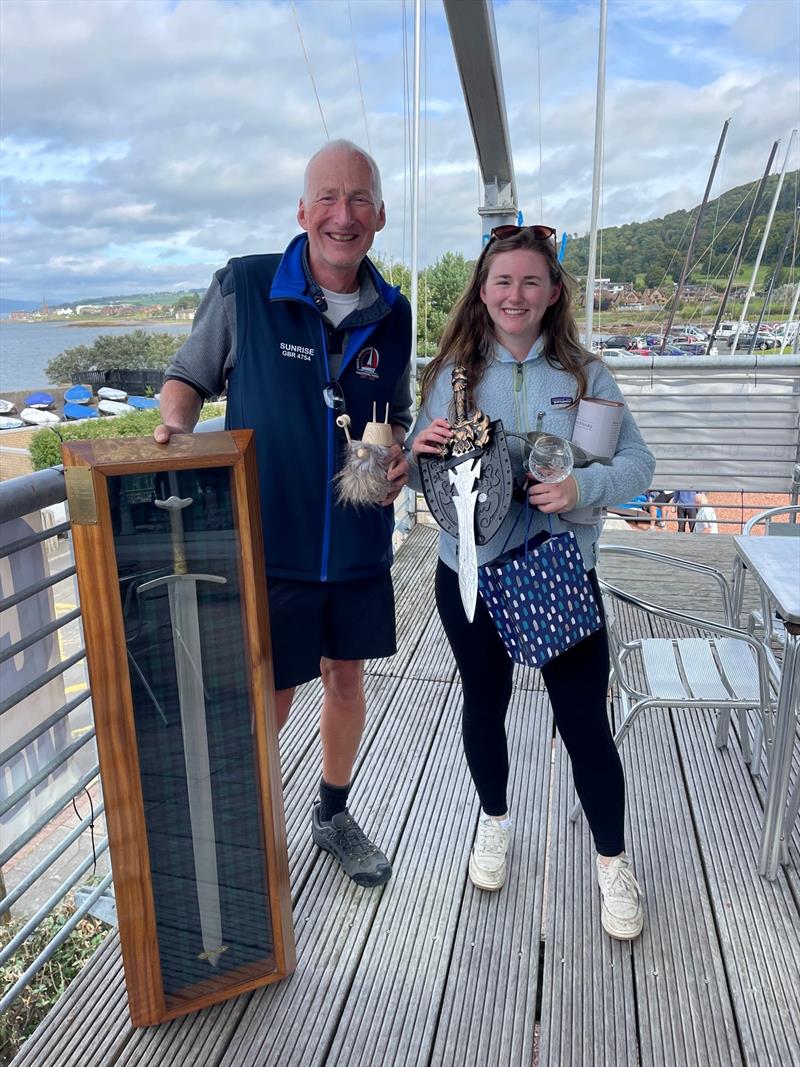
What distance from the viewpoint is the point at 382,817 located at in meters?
1.90

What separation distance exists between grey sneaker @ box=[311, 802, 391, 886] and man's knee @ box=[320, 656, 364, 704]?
323 mm

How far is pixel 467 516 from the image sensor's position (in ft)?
4.29

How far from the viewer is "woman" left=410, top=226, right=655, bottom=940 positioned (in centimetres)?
135

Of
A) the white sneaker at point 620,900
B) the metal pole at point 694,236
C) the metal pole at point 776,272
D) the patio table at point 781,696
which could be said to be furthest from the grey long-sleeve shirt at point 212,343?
the metal pole at point 776,272

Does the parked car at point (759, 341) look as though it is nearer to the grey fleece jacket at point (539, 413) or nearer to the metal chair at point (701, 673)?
the metal chair at point (701, 673)

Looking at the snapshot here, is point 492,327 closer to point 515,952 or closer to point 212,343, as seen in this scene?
point 212,343

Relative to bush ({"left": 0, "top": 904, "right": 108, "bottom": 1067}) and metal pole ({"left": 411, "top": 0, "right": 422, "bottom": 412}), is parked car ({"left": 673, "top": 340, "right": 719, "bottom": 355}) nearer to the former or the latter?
metal pole ({"left": 411, "top": 0, "right": 422, "bottom": 412})

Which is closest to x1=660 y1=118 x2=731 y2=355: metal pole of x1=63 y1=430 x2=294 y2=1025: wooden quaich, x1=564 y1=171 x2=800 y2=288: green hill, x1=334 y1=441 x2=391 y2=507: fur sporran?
x1=564 y1=171 x2=800 y2=288: green hill

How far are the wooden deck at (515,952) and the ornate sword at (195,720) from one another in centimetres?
22

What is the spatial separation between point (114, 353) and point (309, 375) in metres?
32.0

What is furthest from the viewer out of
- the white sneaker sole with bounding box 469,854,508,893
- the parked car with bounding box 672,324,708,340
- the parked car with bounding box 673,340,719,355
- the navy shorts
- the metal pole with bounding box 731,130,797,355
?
the parked car with bounding box 673,340,719,355

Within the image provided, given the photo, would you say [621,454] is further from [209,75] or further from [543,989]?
[209,75]

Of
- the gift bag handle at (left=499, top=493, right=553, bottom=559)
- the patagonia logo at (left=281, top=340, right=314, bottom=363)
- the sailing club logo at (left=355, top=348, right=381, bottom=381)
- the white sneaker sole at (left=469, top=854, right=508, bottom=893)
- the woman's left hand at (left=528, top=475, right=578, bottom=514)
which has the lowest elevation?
the white sneaker sole at (left=469, top=854, right=508, bottom=893)

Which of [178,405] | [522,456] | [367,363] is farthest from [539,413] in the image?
[178,405]
